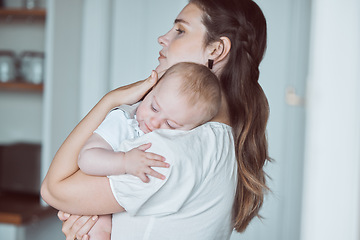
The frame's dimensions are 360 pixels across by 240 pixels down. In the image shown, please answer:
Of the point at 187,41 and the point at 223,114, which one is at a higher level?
the point at 187,41

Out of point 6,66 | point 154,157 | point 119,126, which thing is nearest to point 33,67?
point 6,66

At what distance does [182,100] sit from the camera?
0.98 metres

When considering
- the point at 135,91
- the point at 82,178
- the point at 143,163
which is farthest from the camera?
the point at 135,91

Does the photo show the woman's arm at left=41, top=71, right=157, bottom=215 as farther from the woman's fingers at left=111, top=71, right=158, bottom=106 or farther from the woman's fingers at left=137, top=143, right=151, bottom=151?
the woman's fingers at left=137, top=143, right=151, bottom=151

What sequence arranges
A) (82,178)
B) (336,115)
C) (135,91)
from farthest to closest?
(135,91) → (82,178) → (336,115)

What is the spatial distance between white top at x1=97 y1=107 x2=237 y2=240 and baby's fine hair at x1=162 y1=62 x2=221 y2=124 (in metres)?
0.04

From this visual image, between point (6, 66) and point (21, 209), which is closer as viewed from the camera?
point (21, 209)

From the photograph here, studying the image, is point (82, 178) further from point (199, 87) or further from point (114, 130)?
point (199, 87)

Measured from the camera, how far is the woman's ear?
1.11 m

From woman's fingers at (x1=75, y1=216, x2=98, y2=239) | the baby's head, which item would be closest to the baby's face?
the baby's head

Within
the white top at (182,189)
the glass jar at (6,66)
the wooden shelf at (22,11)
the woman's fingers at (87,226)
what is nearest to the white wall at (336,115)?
the white top at (182,189)

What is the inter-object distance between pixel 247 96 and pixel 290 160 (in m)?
1.28

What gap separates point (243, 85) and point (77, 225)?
0.52 m

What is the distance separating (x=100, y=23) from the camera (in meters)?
2.63
